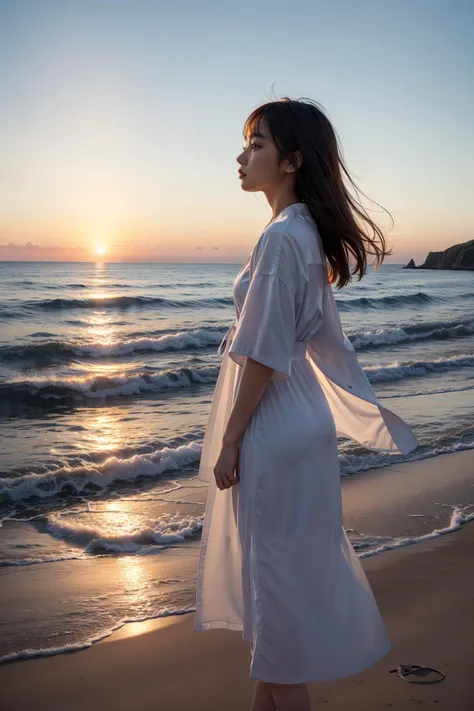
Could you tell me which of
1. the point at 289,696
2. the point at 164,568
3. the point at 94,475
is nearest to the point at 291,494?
the point at 289,696

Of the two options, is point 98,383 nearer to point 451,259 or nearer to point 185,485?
point 185,485

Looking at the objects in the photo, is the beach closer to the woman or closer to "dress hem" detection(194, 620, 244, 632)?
"dress hem" detection(194, 620, 244, 632)

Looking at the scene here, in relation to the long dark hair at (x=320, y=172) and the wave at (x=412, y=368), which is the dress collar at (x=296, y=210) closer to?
the long dark hair at (x=320, y=172)

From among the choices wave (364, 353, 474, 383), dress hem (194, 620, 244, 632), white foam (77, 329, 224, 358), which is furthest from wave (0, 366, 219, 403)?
dress hem (194, 620, 244, 632)

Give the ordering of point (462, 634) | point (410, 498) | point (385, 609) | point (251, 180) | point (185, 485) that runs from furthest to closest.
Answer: point (185, 485), point (410, 498), point (385, 609), point (462, 634), point (251, 180)

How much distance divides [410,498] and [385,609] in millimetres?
1958

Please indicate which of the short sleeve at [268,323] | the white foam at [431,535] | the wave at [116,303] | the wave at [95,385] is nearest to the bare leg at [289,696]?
the short sleeve at [268,323]

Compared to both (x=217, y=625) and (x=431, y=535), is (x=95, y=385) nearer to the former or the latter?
(x=431, y=535)

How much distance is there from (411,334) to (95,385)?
10565mm

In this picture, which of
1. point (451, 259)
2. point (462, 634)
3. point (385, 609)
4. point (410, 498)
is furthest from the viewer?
point (451, 259)

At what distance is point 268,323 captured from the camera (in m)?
1.91

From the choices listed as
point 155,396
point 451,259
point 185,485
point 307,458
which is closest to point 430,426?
point 185,485

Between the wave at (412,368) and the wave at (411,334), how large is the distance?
355 centimetres

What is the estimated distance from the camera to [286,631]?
1984mm
